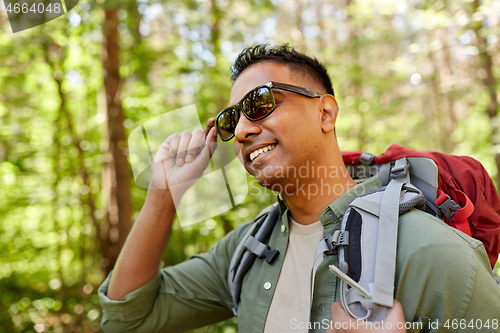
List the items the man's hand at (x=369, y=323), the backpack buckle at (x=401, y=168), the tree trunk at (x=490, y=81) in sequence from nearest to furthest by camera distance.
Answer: the man's hand at (x=369, y=323) < the backpack buckle at (x=401, y=168) < the tree trunk at (x=490, y=81)

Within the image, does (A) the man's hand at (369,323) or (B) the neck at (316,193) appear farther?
(B) the neck at (316,193)

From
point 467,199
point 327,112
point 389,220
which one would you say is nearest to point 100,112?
point 327,112

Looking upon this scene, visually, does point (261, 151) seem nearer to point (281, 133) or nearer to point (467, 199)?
point (281, 133)

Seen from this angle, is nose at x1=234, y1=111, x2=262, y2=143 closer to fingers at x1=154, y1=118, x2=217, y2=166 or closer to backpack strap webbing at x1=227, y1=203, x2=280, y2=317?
fingers at x1=154, y1=118, x2=217, y2=166

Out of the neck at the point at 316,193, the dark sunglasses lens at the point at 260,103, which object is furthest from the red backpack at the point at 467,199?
the dark sunglasses lens at the point at 260,103

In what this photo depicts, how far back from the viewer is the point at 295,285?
1674mm

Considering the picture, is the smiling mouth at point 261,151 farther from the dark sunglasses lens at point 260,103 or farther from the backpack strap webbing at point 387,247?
Answer: the backpack strap webbing at point 387,247

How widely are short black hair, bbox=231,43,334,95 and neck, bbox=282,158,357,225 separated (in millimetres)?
628

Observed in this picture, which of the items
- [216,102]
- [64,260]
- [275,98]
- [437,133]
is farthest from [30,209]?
[437,133]

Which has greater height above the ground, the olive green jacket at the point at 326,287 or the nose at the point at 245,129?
the nose at the point at 245,129

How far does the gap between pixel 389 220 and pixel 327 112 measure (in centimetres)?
84

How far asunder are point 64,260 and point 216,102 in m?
4.55

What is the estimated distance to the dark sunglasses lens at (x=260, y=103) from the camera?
1.76 meters

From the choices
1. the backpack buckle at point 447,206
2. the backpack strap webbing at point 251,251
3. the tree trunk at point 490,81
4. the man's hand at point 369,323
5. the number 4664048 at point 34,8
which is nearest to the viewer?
the man's hand at point 369,323
